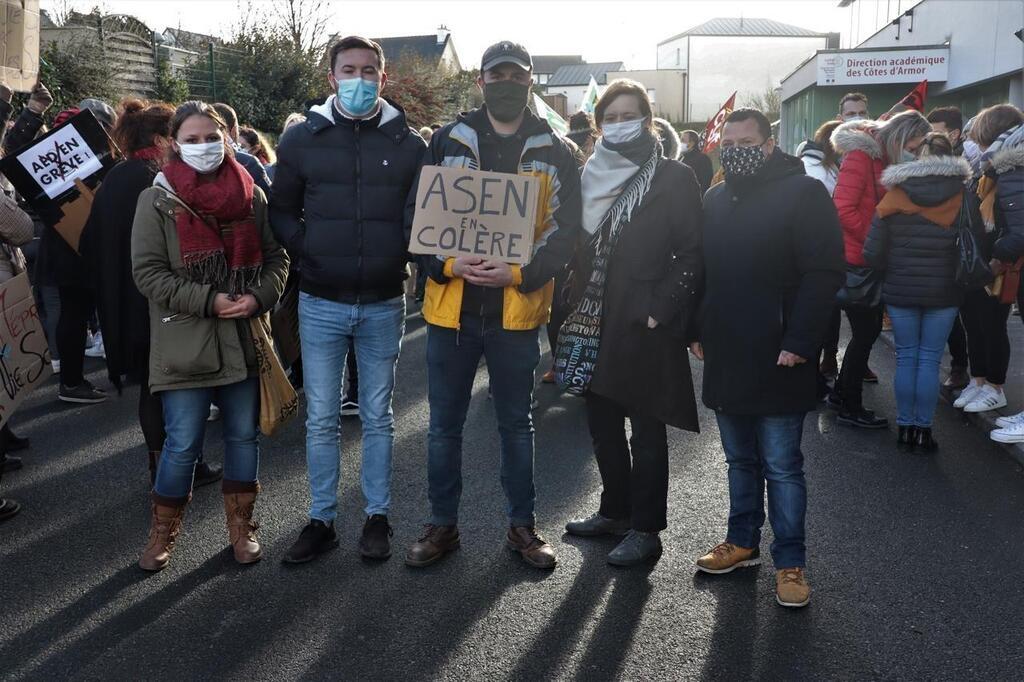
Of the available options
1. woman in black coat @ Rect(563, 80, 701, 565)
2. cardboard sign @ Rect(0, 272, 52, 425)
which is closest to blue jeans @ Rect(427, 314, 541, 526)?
woman in black coat @ Rect(563, 80, 701, 565)

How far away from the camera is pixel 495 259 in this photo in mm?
4020

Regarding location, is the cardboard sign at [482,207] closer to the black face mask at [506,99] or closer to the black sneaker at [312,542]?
the black face mask at [506,99]

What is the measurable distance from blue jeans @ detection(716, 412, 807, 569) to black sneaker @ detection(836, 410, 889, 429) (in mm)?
2670

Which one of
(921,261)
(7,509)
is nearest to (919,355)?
(921,261)

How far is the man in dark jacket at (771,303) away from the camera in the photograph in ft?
12.7

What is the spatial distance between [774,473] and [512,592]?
1.19 metres

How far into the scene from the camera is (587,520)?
4766mm

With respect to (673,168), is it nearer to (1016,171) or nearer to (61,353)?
(1016,171)

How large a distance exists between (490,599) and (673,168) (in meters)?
1.95

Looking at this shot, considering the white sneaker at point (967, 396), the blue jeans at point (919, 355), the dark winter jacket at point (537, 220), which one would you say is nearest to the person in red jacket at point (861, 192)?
the blue jeans at point (919, 355)

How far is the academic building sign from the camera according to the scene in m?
24.4

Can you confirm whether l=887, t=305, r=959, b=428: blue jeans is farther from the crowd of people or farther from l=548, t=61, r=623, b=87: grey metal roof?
l=548, t=61, r=623, b=87: grey metal roof

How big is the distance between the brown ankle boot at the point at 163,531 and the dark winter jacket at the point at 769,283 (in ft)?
7.89

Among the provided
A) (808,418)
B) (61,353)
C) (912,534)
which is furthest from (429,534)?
(61,353)
